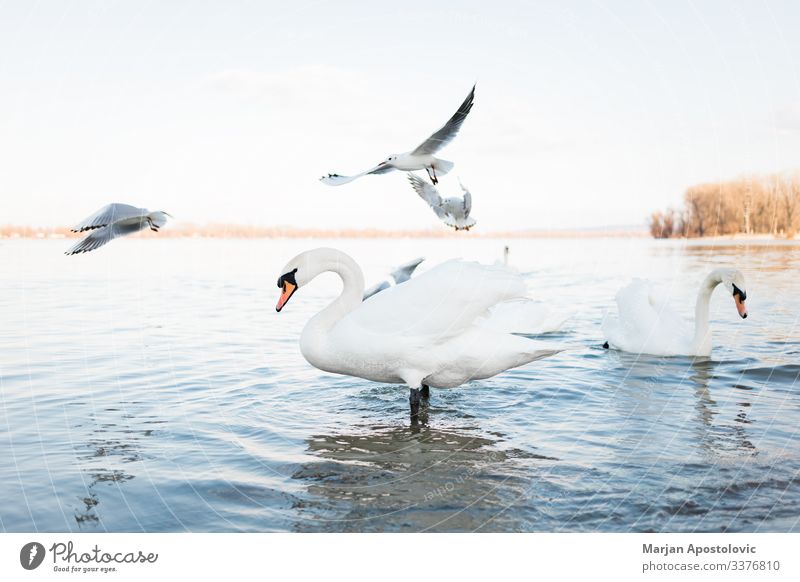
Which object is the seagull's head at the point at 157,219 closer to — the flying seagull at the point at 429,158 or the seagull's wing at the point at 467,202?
the flying seagull at the point at 429,158

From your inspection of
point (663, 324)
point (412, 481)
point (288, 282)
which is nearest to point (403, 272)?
point (288, 282)

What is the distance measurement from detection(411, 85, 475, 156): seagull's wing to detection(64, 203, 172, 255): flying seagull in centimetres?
220

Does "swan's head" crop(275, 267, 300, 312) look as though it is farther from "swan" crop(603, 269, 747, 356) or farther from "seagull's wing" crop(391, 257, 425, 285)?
"swan" crop(603, 269, 747, 356)

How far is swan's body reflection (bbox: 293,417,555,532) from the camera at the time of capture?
15.0 feet

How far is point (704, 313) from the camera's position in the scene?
9406 mm

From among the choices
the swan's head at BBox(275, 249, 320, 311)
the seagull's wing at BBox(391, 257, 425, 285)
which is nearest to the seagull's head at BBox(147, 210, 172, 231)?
the swan's head at BBox(275, 249, 320, 311)

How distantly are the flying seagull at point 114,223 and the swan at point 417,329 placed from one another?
1.15 metres

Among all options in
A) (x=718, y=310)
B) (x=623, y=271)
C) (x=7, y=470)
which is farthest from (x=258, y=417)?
(x=623, y=271)

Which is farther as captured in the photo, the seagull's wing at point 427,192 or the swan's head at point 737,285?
the swan's head at point 737,285

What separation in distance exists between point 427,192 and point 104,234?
2841 mm

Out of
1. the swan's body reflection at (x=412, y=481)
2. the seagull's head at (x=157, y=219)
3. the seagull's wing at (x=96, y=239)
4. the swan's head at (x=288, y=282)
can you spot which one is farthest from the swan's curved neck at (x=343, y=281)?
the seagull's wing at (x=96, y=239)

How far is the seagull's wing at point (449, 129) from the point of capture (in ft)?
18.8
